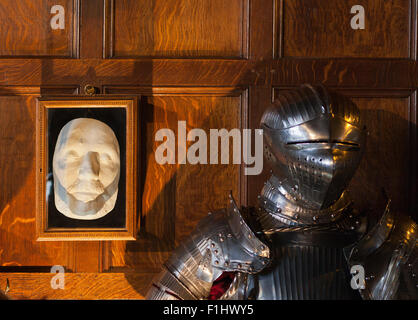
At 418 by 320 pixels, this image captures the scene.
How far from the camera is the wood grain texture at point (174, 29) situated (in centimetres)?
196

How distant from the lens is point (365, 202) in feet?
6.34

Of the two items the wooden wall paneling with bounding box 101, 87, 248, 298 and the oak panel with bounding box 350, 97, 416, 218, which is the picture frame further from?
the oak panel with bounding box 350, 97, 416, 218

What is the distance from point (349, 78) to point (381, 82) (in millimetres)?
128

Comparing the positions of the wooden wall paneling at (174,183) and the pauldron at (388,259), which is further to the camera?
the wooden wall paneling at (174,183)

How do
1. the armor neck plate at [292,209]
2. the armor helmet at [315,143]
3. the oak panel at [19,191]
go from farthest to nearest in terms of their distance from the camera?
the oak panel at [19,191] → the armor neck plate at [292,209] → the armor helmet at [315,143]

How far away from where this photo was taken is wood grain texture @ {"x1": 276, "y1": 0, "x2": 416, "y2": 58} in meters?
1.94

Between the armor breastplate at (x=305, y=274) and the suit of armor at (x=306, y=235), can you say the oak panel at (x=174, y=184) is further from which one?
the armor breastplate at (x=305, y=274)

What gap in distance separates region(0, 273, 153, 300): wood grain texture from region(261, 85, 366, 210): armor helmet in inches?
31.1

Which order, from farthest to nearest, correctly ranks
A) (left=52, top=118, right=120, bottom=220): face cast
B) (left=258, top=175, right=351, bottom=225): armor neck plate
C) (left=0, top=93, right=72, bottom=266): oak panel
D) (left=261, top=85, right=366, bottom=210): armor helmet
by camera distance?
(left=0, top=93, right=72, bottom=266): oak panel → (left=52, top=118, right=120, bottom=220): face cast → (left=258, top=175, right=351, bottom=225): armor neck plate → (left=261, top=85, right=366, bottom=210): armor helmet

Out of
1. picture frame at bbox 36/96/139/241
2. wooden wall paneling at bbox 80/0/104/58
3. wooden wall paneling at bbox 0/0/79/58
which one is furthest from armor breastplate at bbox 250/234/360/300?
wooden wall paneling at bbox 0/0/79/58

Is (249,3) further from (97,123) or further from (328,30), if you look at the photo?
(97,123)

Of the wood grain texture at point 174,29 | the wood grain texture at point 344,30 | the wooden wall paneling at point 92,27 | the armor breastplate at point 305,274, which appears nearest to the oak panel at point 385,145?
the wood grain texture at point 344,30

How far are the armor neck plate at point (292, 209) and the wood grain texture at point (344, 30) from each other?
649 mm

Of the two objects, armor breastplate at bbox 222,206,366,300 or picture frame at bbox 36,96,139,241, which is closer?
armor breastplate at bbox 222,206,366,300
